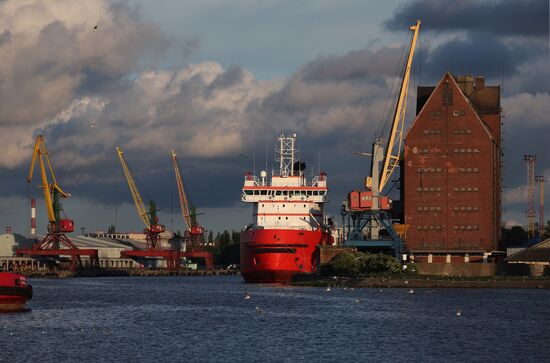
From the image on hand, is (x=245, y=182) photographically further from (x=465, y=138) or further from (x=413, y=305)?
(x=413, y=305)

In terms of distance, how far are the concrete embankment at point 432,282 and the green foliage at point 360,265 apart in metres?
4.81

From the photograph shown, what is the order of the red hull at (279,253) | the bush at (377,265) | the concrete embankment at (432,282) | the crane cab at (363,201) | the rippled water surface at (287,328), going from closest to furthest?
the rippled water surface at (287,328), the concrete embankment at (432,282), the bush at (377,265), the red hull at (279,253), the crane cab at (363,201)

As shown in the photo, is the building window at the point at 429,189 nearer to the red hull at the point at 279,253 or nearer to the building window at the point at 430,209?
the building window at the point at 430,209

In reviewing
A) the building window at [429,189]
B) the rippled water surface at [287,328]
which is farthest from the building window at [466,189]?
the rippled water surface at [287,328]

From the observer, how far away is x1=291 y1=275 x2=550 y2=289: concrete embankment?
13500cm

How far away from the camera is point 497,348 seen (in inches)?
2749

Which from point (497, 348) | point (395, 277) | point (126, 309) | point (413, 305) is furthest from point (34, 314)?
point (395, 277)

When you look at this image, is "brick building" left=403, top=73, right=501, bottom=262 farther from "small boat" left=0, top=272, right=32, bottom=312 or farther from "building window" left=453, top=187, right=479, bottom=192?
"small boat" left=0, top=272, right=32, bottom=312

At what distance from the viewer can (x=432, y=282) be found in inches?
5374

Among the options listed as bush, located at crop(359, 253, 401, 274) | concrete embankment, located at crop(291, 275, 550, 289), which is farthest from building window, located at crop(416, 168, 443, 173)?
concrete embankment, located at crop(291, 275, 550, 289)

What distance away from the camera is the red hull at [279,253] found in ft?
490

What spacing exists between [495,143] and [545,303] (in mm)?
82321

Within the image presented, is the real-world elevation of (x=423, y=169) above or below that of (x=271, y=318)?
above

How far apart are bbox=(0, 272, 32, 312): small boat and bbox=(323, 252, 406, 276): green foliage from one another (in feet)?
198
